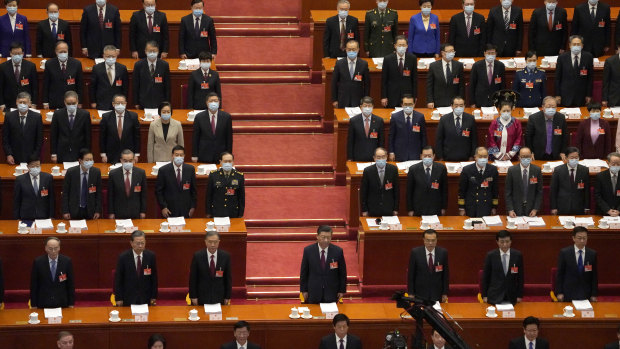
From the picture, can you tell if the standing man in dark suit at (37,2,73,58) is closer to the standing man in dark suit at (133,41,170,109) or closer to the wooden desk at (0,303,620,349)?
the standing man in dark suit at (133,41,170,109)

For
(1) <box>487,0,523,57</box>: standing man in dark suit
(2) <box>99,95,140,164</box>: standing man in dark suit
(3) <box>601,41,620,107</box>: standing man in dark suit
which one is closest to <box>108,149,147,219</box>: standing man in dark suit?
(2) <box>99,95,140,164</box>: standing man in dark suit

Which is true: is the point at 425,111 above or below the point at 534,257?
above

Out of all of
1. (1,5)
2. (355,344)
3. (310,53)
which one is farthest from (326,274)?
(1,5)

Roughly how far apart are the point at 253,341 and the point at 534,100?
17.3 feet

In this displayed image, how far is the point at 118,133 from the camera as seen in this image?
14383 mm

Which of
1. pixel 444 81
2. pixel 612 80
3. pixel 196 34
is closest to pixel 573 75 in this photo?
pixel 612 80

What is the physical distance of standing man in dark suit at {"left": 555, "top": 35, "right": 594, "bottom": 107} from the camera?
15.7 meters

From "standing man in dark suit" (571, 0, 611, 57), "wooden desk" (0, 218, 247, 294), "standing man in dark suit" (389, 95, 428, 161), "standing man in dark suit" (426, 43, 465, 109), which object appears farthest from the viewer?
"standing man in dark suit" (571, 0, 611, 57)

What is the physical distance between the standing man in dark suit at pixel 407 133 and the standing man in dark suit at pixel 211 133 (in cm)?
184

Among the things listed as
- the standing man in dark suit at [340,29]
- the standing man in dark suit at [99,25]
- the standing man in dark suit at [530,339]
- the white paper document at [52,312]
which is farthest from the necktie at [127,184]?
the standing man in dark suit at [530,339]

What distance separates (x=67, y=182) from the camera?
13523 millimetres

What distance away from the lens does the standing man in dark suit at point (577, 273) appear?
1290 cm

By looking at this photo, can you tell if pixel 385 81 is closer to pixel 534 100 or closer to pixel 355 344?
pixel 534 100

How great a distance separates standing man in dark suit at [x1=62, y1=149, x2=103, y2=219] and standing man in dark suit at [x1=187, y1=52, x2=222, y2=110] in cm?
205
